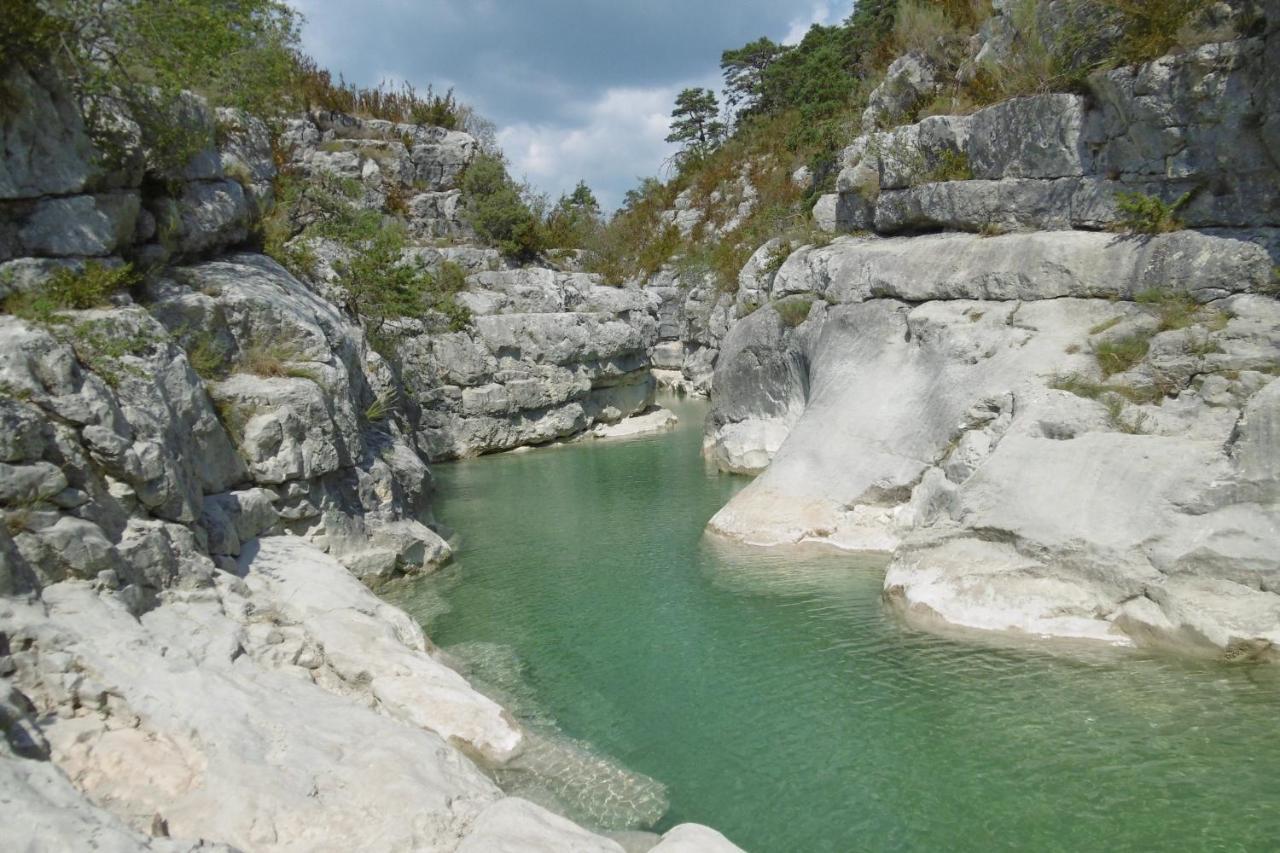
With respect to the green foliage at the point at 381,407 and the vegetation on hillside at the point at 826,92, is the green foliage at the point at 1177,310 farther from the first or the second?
the green foliage at the point at 381,407

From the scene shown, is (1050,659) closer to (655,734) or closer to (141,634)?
(655,734)

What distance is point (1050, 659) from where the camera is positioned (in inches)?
397

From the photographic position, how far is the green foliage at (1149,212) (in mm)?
15062

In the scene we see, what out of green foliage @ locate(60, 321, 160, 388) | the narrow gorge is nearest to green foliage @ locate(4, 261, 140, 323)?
the narrow gorge

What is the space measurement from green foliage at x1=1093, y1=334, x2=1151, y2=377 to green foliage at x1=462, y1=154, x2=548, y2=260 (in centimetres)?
2622

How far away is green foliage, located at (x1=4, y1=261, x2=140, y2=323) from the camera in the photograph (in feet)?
35.1

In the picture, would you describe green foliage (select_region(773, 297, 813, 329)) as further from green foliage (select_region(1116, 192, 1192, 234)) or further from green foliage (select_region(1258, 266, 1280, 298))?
green foliage (select_region(1258, 266, 1280, 298))

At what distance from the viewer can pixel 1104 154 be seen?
1630cm

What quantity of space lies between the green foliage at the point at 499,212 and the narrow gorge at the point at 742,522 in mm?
14568

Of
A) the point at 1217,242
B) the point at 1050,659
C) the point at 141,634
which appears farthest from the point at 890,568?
the point at 141,634

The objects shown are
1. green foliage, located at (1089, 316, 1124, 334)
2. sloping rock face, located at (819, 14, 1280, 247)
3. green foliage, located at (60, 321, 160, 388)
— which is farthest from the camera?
green foliage, located at (1089, 316, 1124, 334)

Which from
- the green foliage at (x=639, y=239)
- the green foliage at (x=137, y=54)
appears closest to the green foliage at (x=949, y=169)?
the green foliage at (x=137, y=54)

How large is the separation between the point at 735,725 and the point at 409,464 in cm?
1160

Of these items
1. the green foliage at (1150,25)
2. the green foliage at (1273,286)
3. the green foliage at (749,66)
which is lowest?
the green foliage at (1273,286)
